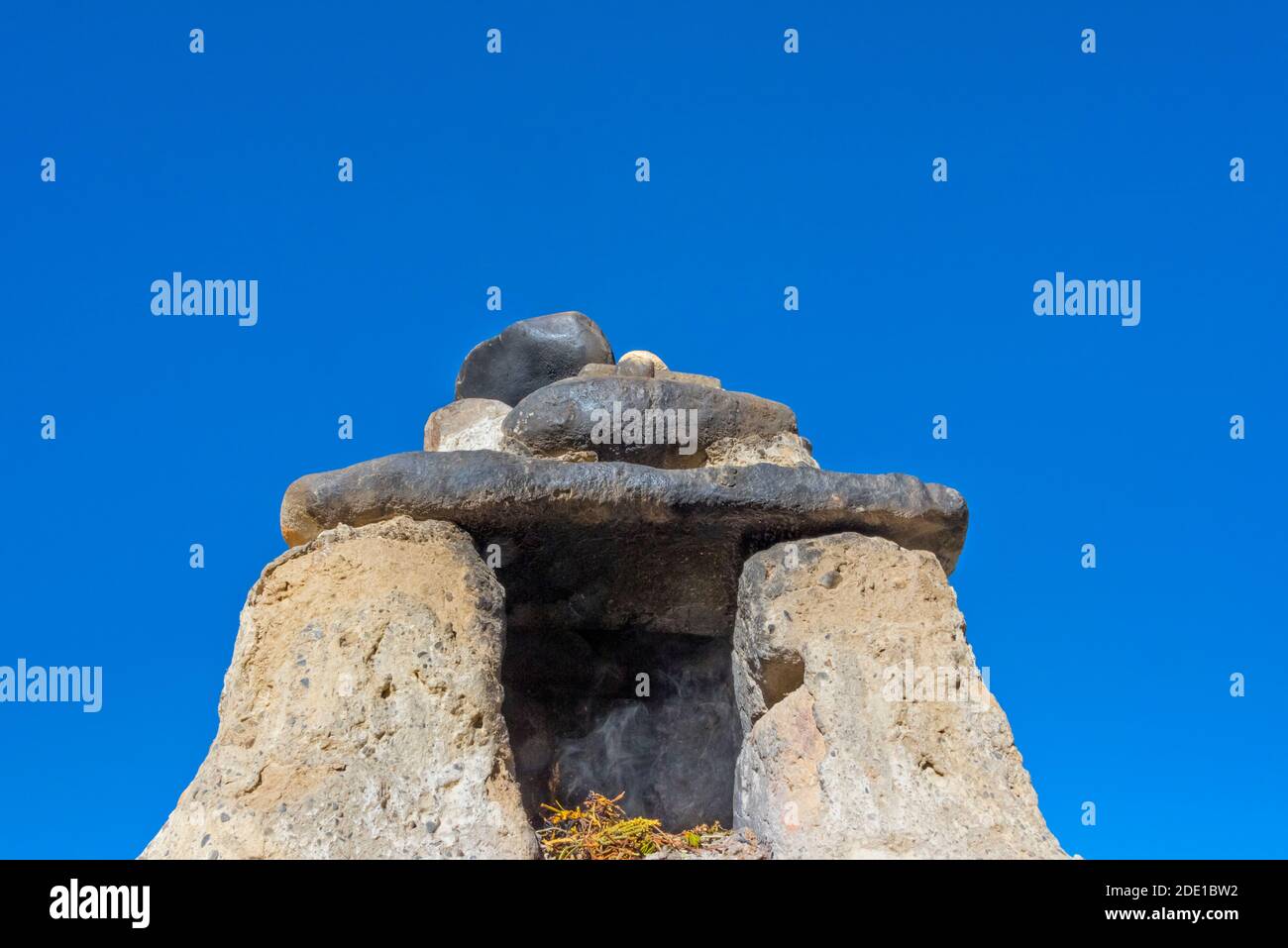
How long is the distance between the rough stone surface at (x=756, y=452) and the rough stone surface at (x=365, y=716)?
1.56m

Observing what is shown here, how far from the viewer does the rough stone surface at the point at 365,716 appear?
13.1 feet

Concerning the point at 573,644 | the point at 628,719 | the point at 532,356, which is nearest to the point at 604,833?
the point at 628,719

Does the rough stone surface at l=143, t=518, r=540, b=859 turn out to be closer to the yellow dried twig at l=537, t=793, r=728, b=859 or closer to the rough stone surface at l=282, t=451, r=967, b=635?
the rough stone surface at l=282, t=451, r=967, b=635

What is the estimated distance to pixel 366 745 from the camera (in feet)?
13.7

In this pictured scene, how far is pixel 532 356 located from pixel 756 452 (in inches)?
71.5

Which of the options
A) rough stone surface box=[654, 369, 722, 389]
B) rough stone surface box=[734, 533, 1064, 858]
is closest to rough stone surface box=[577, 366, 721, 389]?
rough stone surface box=[654, 369, 722, 389]

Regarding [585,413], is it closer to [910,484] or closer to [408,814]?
[910,484]

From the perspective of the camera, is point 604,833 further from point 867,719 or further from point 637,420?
point 637,420

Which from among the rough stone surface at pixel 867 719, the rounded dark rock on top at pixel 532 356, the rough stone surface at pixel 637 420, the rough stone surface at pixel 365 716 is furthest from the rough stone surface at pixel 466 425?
the rough stone surface at pixel 867 719

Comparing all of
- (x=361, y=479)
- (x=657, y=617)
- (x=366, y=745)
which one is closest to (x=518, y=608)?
(x=657, y=617)

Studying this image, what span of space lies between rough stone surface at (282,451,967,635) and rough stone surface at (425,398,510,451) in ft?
3.41

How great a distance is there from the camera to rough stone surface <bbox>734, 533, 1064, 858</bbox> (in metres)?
4.25

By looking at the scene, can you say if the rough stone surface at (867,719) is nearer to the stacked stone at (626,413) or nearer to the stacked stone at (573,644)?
the stacked stone at (573,644)

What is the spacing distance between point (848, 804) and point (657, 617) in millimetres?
1631
